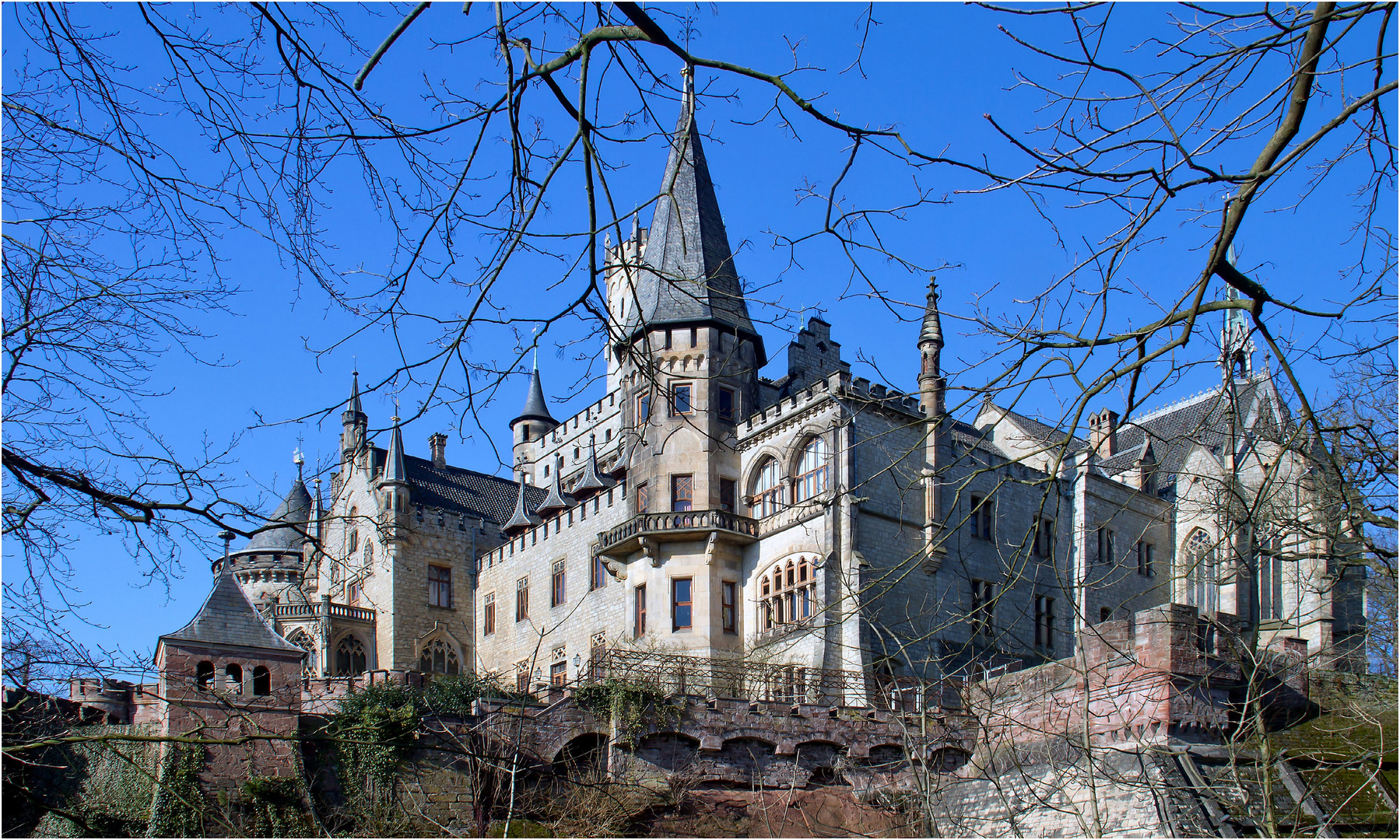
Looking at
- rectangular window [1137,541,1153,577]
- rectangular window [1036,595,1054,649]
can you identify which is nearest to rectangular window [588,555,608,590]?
rectangular window [1036,595,1054,649]

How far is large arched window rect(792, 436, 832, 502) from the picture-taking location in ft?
98.7

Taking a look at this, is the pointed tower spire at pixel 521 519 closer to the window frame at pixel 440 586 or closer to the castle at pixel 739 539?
the castle at pixel 739 539

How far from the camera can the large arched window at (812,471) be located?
30.1 meters

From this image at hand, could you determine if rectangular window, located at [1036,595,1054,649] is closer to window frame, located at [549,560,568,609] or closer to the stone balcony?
the stone balcony

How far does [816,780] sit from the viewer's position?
84.8 feet

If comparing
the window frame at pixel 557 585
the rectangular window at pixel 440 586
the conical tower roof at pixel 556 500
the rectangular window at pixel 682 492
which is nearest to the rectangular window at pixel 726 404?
the rectangular window at pixel 682 492

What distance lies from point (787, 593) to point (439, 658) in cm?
1678

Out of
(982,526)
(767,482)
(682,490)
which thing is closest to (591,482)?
(682,490)

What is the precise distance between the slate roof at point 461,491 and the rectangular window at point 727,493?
1407 centimetres

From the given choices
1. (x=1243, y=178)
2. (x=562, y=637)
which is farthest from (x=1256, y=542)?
(x=562, y=637)

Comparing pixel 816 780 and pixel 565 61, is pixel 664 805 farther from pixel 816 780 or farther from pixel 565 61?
pixel 565 61

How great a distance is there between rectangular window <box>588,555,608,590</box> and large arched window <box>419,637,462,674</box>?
8.71 m

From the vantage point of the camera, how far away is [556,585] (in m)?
38.1

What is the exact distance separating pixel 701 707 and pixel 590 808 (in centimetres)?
416
